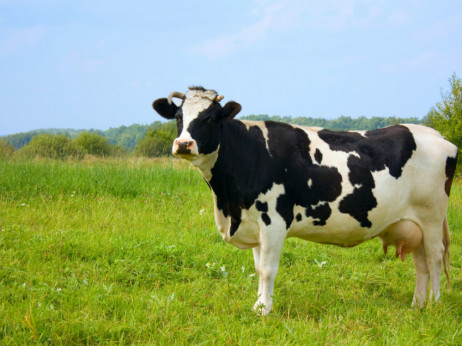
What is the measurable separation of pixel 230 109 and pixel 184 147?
2.65ft

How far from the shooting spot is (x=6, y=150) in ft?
48.0

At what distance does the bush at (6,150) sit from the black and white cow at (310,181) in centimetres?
1104

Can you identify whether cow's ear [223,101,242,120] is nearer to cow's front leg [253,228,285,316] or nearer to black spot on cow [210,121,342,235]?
black spot on cow [210,121,342,235]

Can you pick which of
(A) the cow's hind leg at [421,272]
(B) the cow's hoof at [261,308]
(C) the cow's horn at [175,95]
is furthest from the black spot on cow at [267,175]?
(A) the cow's hind leg at [421,272]

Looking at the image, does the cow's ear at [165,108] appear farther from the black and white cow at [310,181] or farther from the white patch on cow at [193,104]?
the white patch on cow at [193,104]

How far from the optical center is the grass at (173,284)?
→ 167 inches

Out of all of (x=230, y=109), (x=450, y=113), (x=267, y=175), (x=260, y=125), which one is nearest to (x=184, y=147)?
(x=230, y=109)

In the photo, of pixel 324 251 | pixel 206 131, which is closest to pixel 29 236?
pixel 206 131

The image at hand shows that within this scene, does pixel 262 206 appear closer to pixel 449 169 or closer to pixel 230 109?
pixel 230 109

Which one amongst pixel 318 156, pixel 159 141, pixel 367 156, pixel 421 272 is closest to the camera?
pixel 318 156

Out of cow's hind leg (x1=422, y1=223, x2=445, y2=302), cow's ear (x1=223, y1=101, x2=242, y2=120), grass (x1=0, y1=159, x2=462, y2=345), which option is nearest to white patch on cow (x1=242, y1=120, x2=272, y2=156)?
cow's ear (x1=223, y1=101, x2=242, y2=120)

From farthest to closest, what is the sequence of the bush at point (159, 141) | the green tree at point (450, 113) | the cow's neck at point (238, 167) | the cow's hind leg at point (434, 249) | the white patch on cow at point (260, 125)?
the bush at point (159, 141), the green tree at point (450, 113), the cow's hind leg at point (434, 249), the white patch on cow at point (260, 125), the cow's neck at point (238, 167)

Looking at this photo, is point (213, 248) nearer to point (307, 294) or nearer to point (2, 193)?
point (307, 294)

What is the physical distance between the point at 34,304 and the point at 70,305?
0.37 metres
